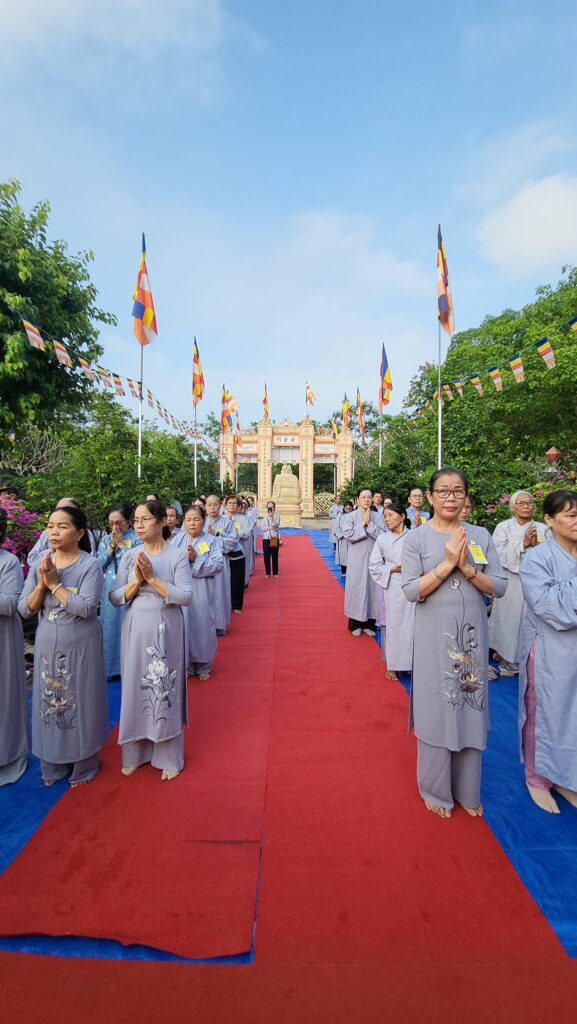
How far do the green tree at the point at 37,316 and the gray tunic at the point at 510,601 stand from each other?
6.03 metres

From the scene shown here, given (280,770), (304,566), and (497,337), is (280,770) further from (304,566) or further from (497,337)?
(497,337)

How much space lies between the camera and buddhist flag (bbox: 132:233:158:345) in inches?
279

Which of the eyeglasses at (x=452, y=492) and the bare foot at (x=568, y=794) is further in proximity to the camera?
the bare foot at (x=568, y=794)

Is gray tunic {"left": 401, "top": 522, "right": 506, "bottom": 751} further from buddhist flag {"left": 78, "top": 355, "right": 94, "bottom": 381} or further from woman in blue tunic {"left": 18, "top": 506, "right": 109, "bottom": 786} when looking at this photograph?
buddhist flag {"left": 78, "top": 355, "right": 94, "bottom": 381}

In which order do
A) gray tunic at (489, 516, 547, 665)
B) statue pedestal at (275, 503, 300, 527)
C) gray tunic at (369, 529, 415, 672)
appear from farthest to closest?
statue pedestal at (275, 503, 300, 527), gray tunic at (489, 516, 547, 665), gray tunic at (369, 529, 415, 672)

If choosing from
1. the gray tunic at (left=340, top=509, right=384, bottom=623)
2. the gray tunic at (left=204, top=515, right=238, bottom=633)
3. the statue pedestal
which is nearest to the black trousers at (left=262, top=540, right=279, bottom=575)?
the gray tunic at (left=204, top=515, right=238, bottom=633)

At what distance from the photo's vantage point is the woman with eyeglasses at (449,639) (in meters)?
2.12

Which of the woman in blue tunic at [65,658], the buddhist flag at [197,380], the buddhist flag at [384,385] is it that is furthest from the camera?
the buddhist flag at [384,385]

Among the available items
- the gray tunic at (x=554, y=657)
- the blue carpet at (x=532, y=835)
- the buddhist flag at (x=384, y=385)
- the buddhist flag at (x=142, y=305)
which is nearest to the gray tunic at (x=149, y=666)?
the blue carpet at (x=532, y=835)

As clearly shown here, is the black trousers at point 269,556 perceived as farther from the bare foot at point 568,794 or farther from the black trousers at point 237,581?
the bare foot at point 568,794

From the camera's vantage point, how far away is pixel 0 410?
6.18 meters

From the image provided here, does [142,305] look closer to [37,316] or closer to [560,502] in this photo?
[37,316]

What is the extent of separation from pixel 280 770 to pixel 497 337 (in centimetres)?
1319

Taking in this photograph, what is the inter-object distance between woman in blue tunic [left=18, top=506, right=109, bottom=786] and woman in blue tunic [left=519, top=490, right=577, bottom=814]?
2376mm
